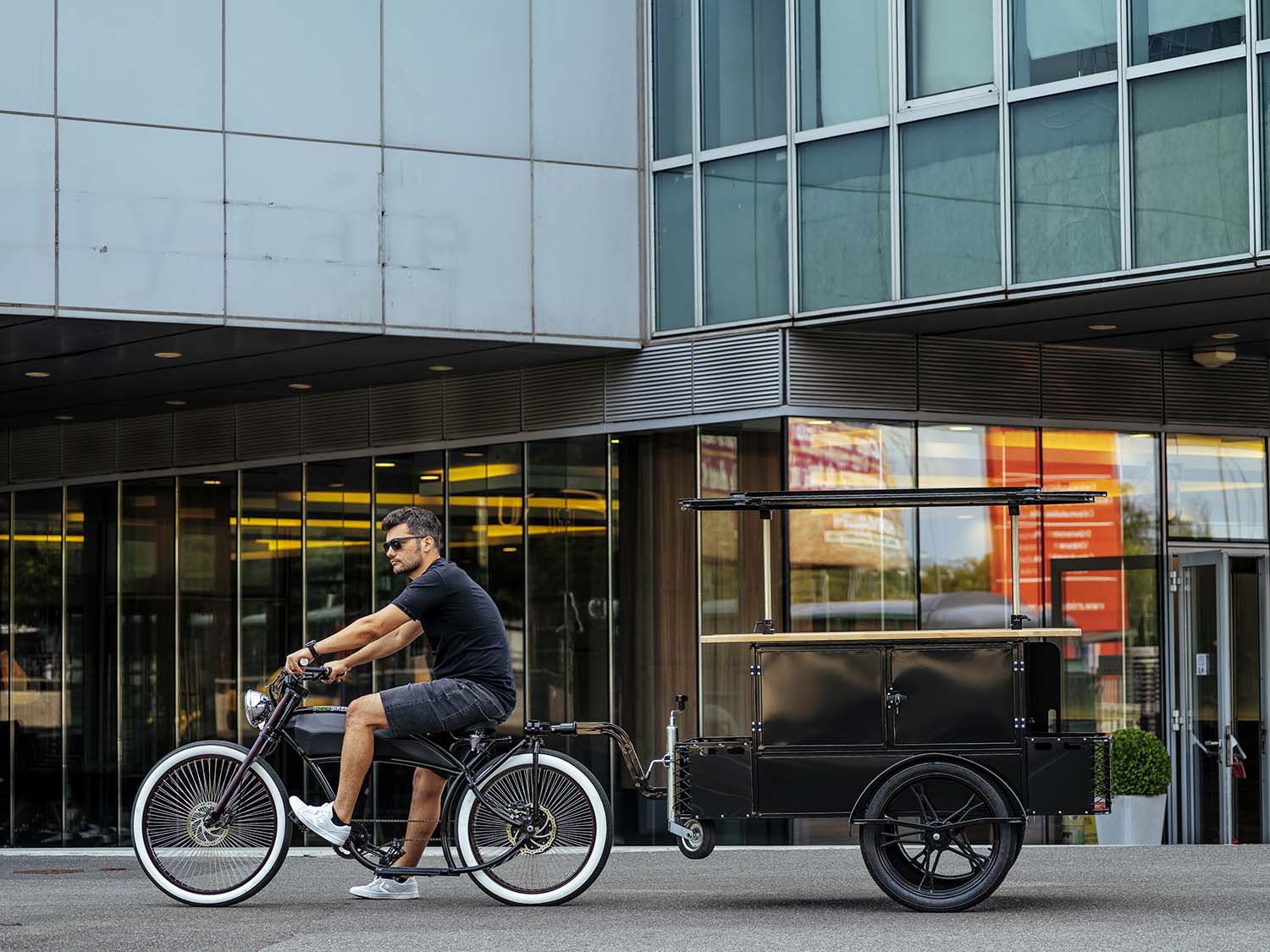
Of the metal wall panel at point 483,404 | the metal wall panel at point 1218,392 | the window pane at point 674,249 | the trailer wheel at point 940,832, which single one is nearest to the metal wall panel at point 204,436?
the metal wall panel at point 483,404

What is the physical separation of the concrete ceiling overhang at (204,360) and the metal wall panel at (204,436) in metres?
0.25

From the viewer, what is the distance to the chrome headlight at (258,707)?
29.2ft

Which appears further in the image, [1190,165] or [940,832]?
[1190,165]

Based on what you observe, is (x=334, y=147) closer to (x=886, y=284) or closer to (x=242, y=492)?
(x=886, y=284)

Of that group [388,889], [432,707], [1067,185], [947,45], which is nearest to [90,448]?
[947,45]

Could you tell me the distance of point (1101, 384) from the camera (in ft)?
55.3

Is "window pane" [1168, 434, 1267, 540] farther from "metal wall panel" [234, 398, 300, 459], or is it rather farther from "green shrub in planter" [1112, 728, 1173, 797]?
"metal wall panel" [234, 398, 300, 459]

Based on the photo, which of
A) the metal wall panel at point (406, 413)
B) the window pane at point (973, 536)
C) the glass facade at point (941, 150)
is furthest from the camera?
the metal wall panel at point (406, 413)

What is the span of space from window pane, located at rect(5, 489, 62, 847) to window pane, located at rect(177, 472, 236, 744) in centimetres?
230

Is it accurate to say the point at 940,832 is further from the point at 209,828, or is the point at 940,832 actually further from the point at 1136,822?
the point at 1136,822

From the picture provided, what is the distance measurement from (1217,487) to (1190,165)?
4582mm

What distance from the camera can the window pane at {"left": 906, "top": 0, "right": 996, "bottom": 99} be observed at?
1477 centimetres

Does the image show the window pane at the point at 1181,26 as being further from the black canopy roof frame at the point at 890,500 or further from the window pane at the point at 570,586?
the window pane at the point at 570,586

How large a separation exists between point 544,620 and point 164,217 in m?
5.52
